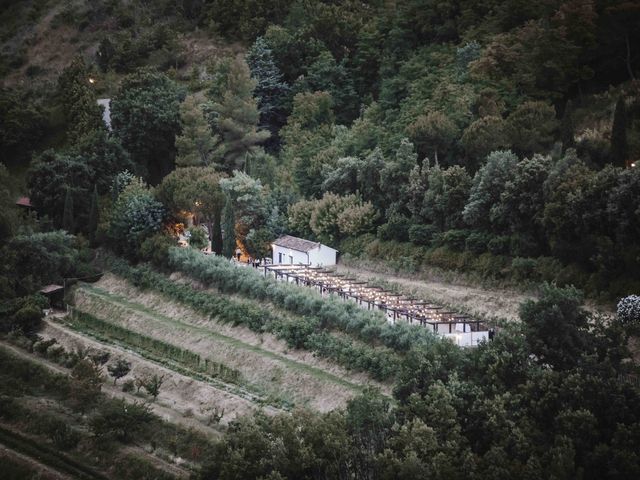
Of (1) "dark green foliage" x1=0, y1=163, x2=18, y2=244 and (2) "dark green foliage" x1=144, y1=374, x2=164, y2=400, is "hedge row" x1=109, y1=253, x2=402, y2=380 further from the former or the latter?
(1) "dark green foliage" x1=0, y1=163, x2=18, y2=244

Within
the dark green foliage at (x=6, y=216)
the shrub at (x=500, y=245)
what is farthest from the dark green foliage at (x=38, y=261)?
→ the shrub at (x=500, y=245)

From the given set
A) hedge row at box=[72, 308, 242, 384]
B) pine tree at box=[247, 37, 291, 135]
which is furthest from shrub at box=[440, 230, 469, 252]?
pine tree at box=[247, 37, 291, 135]

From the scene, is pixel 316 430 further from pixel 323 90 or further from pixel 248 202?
pixel 323 90

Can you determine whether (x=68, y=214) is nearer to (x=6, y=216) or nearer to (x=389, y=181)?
(x=6, y=216)

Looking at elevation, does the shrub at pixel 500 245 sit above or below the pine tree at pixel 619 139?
below

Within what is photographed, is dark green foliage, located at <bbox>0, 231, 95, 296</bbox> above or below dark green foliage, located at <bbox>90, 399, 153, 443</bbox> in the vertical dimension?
above

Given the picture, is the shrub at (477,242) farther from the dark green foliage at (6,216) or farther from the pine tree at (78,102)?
the pine tree at (78,102)
